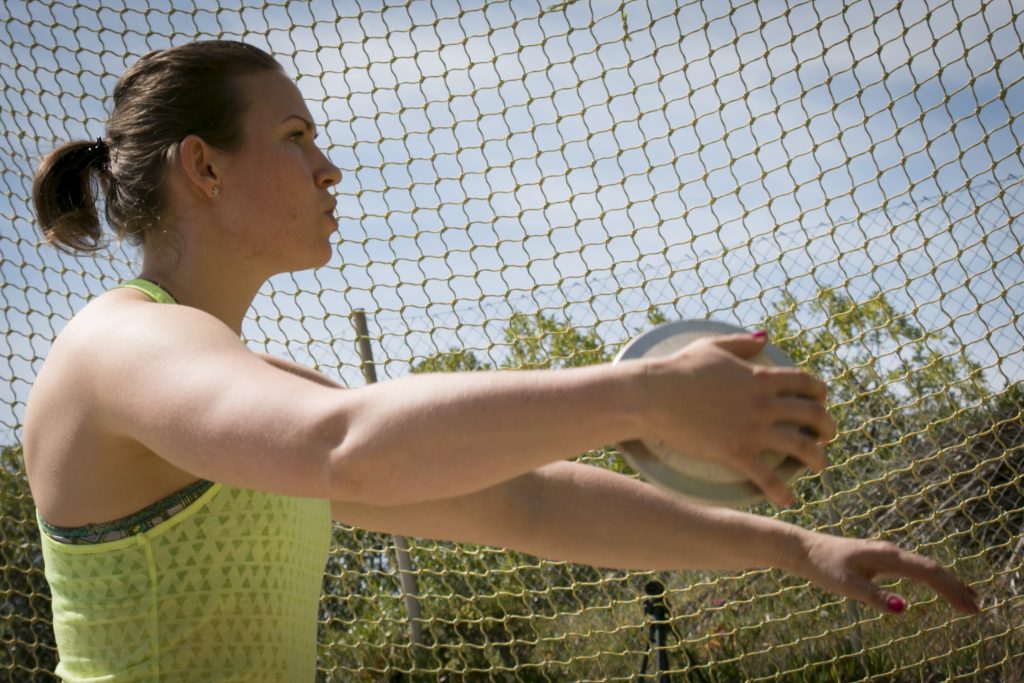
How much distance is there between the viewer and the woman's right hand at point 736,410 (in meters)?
0.89

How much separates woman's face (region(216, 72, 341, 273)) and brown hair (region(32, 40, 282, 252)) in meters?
0.03

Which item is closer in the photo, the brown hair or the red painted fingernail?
the red painted fingernail

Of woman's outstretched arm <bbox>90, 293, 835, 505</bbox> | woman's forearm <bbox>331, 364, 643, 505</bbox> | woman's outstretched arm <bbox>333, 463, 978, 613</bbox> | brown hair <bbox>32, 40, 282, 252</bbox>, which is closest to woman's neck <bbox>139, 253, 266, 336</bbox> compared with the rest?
brown hair <bbox>32, 40, 282, 252</bbox>

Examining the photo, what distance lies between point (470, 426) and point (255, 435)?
0.70 feet

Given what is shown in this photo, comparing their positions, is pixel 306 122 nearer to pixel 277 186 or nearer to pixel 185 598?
pixel 277 186

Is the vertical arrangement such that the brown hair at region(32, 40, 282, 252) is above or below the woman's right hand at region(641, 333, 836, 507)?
above

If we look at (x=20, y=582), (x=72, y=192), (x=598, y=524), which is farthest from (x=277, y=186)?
(x=20, y=582)

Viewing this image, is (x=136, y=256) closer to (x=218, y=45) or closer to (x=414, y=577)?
(x=218, y=45)

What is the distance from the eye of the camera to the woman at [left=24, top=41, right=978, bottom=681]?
937 mm

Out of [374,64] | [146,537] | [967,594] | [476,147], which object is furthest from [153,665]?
[374,64]

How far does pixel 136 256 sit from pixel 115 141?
208mm

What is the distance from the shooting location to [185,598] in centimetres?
154

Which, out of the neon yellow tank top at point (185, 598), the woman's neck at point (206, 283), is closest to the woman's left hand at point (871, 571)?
the neon yellow tank top at point (185, 598)

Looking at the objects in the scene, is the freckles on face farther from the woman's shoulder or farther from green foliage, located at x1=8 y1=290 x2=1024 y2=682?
green foliage, located at x1=8 y1=290 x2=1024 y2=682
